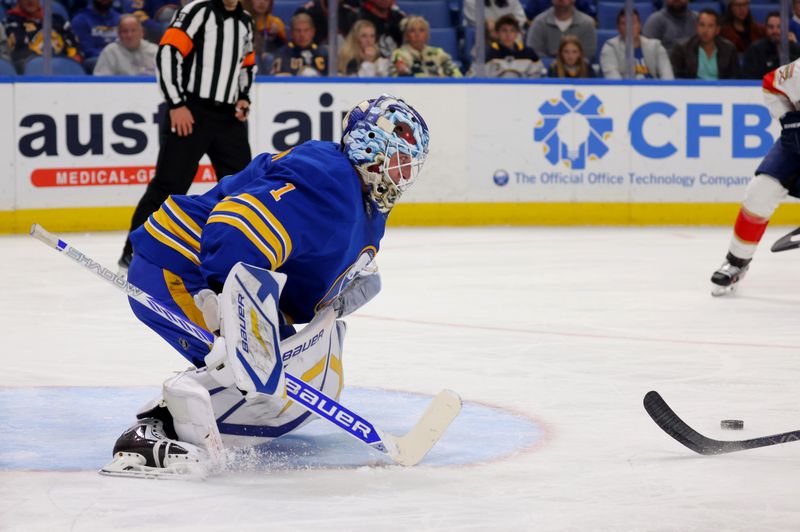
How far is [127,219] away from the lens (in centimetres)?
750

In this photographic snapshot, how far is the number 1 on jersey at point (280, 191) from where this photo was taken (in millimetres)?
2365

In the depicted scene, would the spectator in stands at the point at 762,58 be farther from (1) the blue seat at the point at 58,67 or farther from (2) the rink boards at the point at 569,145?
(1) the blue seat at the point at 58,67

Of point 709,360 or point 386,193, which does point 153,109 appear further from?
point 386,193

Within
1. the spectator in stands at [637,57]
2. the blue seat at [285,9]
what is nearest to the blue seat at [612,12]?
the spectator in stands at [637,57]

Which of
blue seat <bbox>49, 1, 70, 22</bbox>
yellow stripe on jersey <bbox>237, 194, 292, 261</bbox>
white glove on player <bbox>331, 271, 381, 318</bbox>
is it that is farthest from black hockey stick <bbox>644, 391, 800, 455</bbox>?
blue seat <bbox>49, 1, 70, 22</bbox>

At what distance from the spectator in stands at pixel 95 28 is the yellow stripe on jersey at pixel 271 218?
17.2 ft

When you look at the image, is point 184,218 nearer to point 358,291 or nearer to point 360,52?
point 358,291

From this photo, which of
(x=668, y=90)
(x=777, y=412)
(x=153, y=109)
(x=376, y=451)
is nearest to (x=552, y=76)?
(x=668, y=90)

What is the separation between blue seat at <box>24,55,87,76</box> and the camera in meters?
7.16

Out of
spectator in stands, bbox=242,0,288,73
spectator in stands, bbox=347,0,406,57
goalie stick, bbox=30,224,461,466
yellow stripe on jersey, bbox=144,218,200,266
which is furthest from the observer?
spectator in stands, bbox=347,0,406,57

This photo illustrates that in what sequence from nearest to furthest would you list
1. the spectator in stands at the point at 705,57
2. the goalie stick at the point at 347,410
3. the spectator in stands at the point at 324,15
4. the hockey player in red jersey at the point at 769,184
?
the goalie stick at the point at 347,410
the hockey player in red jersey at the point at 769,184
the spectator in stands at the point at 324,15
the spectator in stands at the point at 705,57

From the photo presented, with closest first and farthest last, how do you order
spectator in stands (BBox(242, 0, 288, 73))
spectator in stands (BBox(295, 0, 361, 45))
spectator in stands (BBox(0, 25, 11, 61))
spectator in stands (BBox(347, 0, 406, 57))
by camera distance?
spectator in stands (BBox(0, 25, 11, 61)) → spectator in stands (BBox(242, 0, 288, 73)) → spectator in stands (BBox(295, 0, 361, 45)) → spectator in stands (BBox(347, 0, 406, 57))

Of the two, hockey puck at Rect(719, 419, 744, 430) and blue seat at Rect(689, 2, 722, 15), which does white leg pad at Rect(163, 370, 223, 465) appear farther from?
blue seat at Rect(689, 2, 722, 15)

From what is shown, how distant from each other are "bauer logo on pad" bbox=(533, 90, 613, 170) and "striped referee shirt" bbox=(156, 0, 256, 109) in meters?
2.52
